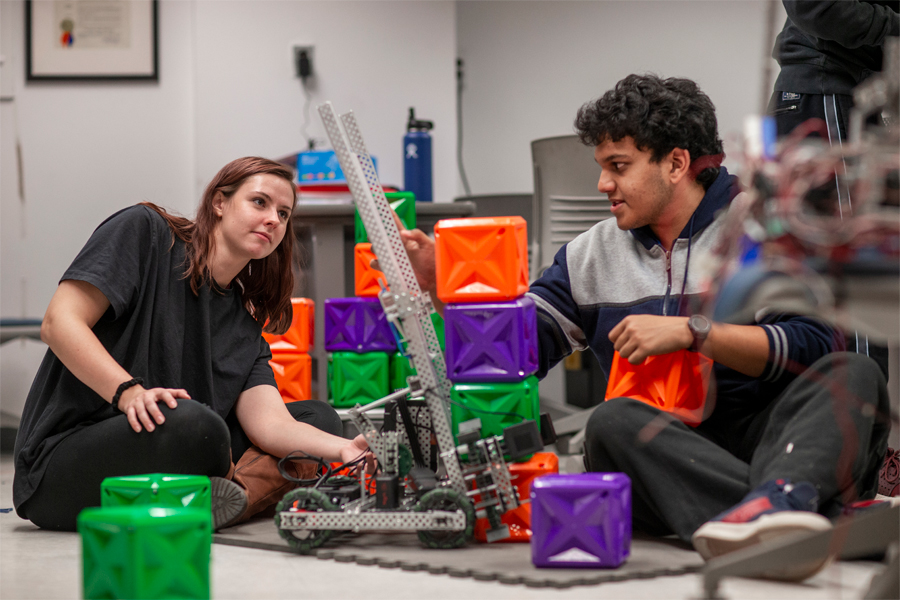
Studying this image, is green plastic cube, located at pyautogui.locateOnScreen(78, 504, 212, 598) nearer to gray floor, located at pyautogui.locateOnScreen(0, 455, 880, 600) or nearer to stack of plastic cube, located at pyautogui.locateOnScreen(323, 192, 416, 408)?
gray floor, located at pyautogui.locateOnScreen(0, 455, 880, 600)

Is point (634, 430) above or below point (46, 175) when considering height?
below

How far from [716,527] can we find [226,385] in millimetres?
1102

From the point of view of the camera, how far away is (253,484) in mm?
1755

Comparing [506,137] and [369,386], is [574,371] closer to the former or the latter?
[506,137]

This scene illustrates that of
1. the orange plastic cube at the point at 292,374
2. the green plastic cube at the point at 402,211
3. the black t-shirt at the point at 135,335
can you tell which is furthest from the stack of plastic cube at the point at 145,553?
the green plastic cube at the point at 402,211

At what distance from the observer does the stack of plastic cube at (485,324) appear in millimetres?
1496

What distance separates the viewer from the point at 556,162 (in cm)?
282

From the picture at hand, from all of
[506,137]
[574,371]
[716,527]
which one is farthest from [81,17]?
[716,527]

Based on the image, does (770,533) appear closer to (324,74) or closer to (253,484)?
(253,484)

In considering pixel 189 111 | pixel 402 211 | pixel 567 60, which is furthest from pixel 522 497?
pixel 567 60

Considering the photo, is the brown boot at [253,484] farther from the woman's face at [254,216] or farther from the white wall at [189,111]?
the white wall at [189,111]

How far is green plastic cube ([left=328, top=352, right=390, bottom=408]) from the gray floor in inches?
39.5

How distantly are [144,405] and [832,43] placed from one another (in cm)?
167

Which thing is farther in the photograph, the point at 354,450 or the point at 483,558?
the point at 354,450
